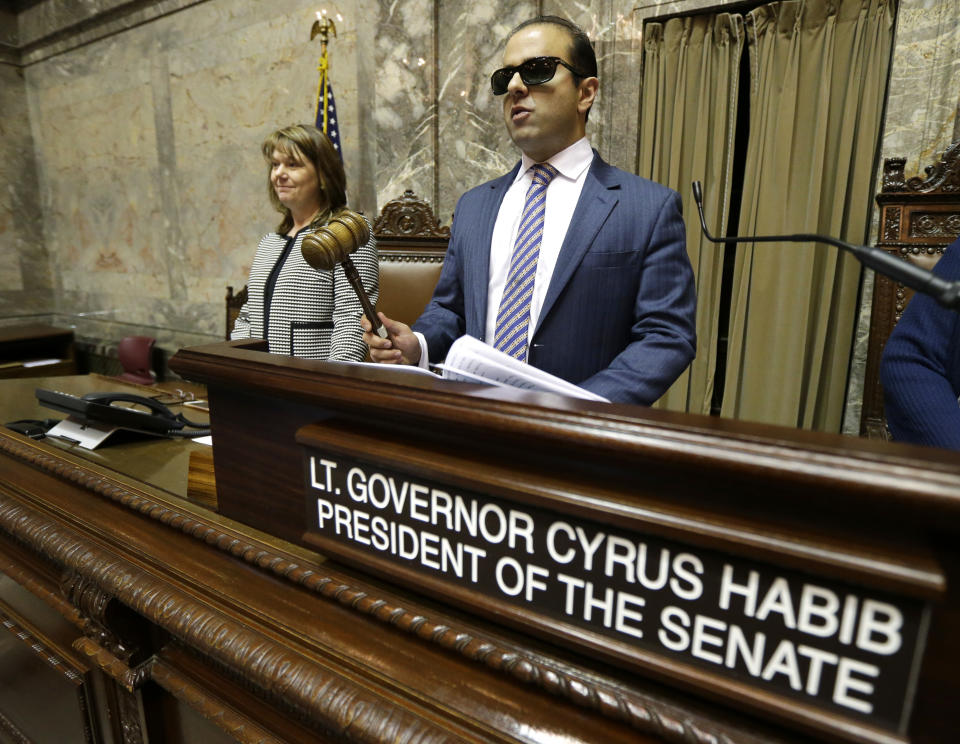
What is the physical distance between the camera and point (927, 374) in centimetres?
123

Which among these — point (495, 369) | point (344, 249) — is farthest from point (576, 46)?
point (495, 369)

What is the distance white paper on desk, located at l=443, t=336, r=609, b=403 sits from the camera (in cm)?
73

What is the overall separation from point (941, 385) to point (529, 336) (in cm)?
90

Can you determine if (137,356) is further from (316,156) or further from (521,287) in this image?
(521,287)

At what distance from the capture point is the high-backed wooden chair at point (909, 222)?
92.2 inches

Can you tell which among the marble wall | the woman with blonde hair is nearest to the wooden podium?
the woman with blonde hair

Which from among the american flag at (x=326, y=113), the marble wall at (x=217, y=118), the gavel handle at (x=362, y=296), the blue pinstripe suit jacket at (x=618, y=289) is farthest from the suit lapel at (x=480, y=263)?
the american flag at (x=326, y=113)

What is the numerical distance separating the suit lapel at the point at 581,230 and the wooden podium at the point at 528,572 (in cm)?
80

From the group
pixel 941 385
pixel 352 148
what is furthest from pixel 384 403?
pixel 352 148

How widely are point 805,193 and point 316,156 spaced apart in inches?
94.2

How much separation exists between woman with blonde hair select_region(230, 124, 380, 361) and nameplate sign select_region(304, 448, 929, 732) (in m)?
1.50

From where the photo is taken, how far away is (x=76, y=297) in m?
6.39

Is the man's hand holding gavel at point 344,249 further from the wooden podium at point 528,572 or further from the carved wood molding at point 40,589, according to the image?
the carved wood molding at point 40,589

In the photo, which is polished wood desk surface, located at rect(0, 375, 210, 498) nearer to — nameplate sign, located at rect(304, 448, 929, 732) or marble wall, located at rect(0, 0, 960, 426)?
nameplate sign, located at rect(304, 448, 929, 732)
